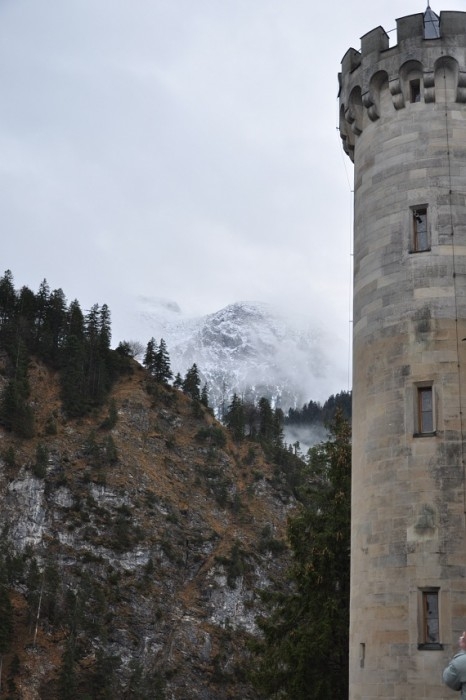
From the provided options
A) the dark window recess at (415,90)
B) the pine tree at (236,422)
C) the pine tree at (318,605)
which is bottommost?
the pine tree at (318,605)

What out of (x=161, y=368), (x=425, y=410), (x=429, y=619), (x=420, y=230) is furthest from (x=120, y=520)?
(x=429, y=619)

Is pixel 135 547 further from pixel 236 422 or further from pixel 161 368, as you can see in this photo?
pixel 236 422

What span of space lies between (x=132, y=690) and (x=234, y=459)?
42.0 meters

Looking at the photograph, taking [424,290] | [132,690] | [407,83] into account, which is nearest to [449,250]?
[424,290]

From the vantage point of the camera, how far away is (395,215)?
24.8 m

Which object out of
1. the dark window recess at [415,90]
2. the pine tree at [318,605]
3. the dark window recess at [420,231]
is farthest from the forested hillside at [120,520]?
the dark window recess at [415,90]

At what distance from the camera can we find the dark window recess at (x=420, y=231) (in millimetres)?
24109

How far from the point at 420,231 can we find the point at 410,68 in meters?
4.84

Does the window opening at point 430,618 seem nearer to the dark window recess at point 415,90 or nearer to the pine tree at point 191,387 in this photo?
the dark window recess at point 415,90

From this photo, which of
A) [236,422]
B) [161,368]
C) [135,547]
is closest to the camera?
[135,547]

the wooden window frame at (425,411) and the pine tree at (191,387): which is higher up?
the pine tree at (191,387)

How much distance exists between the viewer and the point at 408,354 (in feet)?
75.8

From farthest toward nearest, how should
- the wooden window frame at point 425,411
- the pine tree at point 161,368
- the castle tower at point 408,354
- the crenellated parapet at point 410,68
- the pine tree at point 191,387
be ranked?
the pine tree at point 191,387, the pine tree at point 161,368, the crenellated parapet at point 410,68, the wooden window frame at point 425,411, the castle tower at point 408,354

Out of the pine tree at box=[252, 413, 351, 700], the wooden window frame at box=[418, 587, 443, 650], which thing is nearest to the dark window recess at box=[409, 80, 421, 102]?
the wooden window frame at box=[418, 587, 443, 650]
